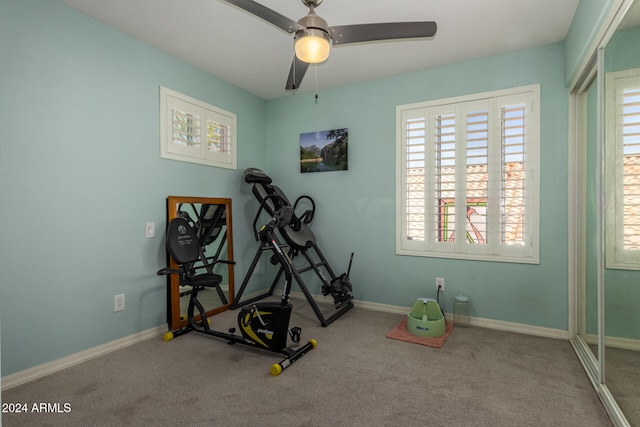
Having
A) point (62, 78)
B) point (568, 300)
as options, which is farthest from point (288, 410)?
point (62, 78)

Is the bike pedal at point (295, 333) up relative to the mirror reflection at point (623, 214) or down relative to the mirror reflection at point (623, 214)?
down

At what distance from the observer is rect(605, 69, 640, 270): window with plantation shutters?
5.39 ft

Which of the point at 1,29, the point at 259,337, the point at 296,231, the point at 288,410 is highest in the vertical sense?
the point at 1,29

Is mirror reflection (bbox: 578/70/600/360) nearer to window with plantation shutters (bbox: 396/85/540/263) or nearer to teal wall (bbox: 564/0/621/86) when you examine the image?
teal wall (bbox: 564/0/621/86)

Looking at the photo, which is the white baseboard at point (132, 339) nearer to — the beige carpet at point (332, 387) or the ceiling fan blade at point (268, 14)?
the beige carpet at point (332, 387)

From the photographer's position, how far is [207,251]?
3.52 m

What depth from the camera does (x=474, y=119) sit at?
326 cm

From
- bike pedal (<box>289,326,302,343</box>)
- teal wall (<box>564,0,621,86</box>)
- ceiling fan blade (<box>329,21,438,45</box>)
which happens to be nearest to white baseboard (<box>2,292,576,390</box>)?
bike pedal (<box>289,326,302,343</box>)

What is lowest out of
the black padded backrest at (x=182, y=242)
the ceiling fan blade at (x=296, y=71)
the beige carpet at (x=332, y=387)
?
the beige carpet at (x=332, y=387)

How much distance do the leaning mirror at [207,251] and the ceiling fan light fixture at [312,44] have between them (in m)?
1.95

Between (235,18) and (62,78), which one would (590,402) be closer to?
(235,18)

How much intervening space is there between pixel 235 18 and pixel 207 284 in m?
2.16

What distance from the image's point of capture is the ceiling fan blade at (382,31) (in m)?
2.00

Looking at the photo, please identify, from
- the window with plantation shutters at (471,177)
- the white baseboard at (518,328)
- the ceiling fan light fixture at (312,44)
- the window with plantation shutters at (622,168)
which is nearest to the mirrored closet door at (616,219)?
the window with plantation shutters at (622,168)
